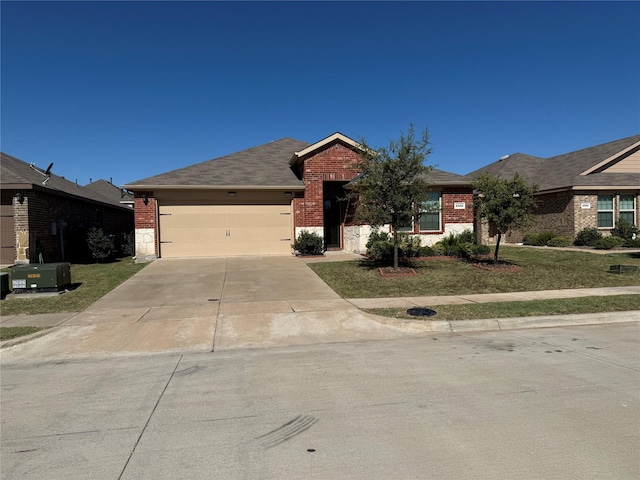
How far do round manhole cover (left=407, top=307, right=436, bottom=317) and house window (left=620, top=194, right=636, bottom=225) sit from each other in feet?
64.8

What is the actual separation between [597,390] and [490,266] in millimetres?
10028

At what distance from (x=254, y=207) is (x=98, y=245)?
6.81 meters

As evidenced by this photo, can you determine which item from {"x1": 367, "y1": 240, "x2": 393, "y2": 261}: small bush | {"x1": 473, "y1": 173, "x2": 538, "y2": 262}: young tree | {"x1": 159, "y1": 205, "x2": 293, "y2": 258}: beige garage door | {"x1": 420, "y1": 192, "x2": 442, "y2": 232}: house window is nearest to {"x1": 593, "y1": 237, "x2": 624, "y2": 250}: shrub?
{"x1": 420, "y1": 192, "x2": 442, "y2": 232}: house window

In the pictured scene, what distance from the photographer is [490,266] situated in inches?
564

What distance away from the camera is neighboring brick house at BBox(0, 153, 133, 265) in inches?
626

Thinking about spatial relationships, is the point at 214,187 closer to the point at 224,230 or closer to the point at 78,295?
the point at 224,230

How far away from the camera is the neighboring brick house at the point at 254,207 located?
1809 cm

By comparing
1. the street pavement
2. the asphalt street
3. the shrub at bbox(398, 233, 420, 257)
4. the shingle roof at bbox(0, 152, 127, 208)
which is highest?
the shingle roof at bbox(0, 152, 127, 208)

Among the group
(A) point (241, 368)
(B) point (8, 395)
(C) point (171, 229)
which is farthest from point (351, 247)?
(B) point (8, 395)

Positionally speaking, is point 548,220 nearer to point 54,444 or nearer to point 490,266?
point 490,266

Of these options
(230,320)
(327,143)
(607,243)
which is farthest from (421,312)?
(607,243)

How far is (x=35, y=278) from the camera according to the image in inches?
422

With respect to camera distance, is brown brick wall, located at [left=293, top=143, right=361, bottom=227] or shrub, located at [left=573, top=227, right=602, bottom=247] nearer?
brown brick wall, located at [left=293, top=143, right=361, bottom=227]

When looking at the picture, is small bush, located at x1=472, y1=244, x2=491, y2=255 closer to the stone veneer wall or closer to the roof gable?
the roof gable
